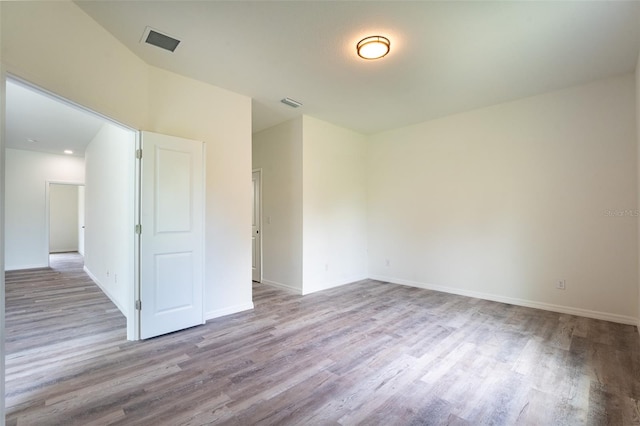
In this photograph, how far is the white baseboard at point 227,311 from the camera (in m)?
3.52

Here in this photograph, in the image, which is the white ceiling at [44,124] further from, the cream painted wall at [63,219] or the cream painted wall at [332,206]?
the cream painted wall at [63,219]

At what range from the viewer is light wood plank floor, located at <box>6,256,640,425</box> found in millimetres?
1867

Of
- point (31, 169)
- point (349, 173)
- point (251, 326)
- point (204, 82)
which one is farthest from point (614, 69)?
point (31, 169)

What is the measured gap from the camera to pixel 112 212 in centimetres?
429

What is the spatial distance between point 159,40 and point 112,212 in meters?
2.82

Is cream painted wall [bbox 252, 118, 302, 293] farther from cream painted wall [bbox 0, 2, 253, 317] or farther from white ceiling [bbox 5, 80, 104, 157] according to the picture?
white ceiling [bbox 5, 80, 104, 157]

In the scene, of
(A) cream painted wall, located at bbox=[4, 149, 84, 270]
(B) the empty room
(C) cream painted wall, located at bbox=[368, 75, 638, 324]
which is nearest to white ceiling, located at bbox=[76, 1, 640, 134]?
(B) the empty room

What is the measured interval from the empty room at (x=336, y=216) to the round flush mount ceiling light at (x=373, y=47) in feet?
0.13

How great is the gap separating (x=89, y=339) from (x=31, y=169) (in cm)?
661

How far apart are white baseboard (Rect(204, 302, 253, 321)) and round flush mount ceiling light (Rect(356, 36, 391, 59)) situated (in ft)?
10.9

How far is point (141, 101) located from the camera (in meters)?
3.00

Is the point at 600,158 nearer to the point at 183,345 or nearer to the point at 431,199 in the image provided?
the point at 431,199

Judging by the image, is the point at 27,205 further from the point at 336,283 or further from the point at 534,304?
the point at 534,304

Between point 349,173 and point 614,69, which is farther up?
point 614,69
